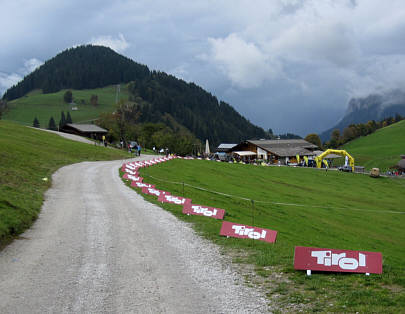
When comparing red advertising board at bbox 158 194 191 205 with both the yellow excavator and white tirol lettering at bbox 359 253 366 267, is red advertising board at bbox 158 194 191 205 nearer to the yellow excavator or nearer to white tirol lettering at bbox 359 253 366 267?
white tirol lettering at bbox 359 253 366 267

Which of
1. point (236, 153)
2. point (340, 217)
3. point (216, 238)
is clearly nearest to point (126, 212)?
point (216, 238)

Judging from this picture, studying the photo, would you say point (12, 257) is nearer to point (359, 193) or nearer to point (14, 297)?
point (14, 297)

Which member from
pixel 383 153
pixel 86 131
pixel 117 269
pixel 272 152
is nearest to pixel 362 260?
pixel 117 269

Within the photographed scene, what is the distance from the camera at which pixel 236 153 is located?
12362 cm

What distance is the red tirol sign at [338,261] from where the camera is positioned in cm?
1225

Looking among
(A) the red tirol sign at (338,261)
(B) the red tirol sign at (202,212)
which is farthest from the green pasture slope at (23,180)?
(A) the red tirol sign at (338,261)

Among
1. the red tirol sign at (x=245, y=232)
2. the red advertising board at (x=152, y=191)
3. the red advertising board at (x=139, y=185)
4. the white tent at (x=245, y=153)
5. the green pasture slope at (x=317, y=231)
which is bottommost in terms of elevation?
the green pasture slope at (x=317, y=231)

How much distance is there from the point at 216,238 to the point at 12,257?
8.26m

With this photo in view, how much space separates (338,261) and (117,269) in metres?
7.38

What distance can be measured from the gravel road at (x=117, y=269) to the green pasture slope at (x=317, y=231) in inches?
46.5

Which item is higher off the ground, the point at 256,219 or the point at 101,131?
the point at 101,131

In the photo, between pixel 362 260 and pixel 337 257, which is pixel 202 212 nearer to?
pixel 337 257

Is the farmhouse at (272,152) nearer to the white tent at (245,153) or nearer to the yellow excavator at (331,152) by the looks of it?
the white tent at (245,153)

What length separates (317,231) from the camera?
2777cm
